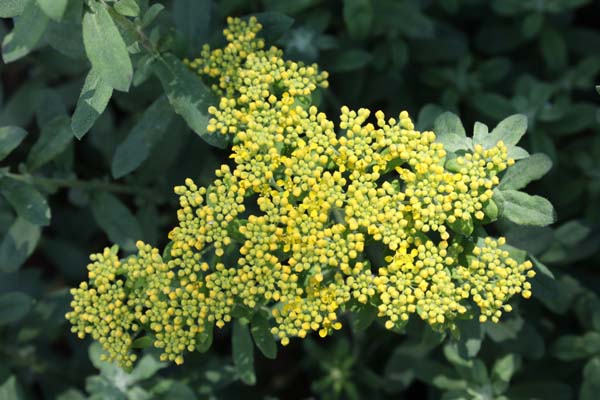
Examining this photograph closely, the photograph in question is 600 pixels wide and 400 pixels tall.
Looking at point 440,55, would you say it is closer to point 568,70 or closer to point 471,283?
point 568,70

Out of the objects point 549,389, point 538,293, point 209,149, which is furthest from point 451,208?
point 209,149

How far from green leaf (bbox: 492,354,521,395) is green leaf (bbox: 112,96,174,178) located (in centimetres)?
272

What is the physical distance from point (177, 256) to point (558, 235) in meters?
2.77

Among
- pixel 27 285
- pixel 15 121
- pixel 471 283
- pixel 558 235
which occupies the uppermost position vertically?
pixel 471 283

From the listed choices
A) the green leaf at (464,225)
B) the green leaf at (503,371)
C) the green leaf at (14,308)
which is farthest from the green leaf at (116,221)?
the green leaf at (503,371)

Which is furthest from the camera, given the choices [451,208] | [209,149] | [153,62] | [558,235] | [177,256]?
[209,149]

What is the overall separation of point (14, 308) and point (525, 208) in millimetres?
3498

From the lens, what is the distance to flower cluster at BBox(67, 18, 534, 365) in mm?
3654

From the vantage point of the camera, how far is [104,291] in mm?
3871

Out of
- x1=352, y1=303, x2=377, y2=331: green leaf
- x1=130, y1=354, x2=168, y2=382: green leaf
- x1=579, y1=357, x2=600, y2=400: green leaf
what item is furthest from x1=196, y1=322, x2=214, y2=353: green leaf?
x1=579, y1=357, x2=600, y2=400: green leaf

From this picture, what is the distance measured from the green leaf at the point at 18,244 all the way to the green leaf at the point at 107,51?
1804 mm

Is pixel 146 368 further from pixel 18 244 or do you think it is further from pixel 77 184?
pixel 77 184

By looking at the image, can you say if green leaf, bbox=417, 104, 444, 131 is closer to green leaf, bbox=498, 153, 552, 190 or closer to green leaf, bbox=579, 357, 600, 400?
green leaf, bbox=498, 153, 552, 190

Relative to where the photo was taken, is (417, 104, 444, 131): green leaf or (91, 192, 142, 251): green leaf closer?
(417, 104, 444, 131): green leaf
